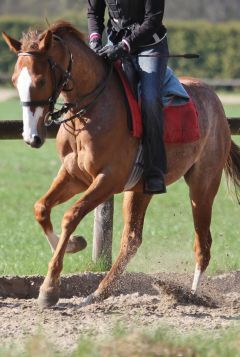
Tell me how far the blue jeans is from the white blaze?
3.75 ft

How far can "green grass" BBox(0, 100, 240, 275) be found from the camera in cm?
1029

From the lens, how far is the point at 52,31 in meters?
7.69

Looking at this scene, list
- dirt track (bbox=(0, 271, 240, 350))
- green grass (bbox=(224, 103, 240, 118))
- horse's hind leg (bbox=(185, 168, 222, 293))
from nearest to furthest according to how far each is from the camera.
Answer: dirt track (bbox=(0, 271, 240, 350)) < horse's hind leg (bbox=(185, 168, 222, 293)) < green grass (bbox=(224, 103, 240, 118))

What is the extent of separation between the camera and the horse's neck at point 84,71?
25.9 feet

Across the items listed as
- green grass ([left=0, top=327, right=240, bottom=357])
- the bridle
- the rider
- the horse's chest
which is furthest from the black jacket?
green grass ([left=0, top=327, right=240, bottom=357])

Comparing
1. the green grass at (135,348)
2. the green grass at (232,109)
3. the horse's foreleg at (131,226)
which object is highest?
the green grass at (135,348)

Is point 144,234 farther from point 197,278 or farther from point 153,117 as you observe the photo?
point 153,117

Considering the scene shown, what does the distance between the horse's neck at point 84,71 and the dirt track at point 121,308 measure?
5.53 ft

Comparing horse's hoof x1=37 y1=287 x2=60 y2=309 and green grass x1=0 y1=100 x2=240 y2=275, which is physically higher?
horse's hoof x1=37 y1=287 x2=60 y2=309

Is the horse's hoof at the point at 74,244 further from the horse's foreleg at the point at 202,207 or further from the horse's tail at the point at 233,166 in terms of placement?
the horse's tail at the point at 233,166

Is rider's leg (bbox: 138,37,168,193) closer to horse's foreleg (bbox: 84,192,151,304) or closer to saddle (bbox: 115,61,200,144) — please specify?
saddle (bbox: 115,61,200,144)

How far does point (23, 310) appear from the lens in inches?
306

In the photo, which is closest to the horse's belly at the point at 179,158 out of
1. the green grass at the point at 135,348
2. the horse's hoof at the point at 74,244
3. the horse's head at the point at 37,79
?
the horse's hoof at the point at 74,244

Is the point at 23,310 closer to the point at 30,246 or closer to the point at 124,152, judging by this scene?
the point at 124,152
